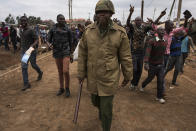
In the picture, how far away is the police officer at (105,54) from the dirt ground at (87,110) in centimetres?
96

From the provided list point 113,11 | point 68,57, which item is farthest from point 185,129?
point 68,57

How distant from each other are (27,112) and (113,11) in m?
2.86

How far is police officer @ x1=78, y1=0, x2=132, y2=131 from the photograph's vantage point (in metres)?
2.43

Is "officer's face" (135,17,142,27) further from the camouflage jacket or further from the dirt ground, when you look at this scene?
the camouflage jacket

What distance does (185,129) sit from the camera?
3.28 meters

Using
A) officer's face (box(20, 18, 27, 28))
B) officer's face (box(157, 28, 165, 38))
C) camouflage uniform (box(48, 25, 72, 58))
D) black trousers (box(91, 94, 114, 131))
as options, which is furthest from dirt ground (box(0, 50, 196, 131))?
officer's face (box(20, 18, 27, 28))

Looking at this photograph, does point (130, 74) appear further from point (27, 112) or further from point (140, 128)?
point (27, 112)

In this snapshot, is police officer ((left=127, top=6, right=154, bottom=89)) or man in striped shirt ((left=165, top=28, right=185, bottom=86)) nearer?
police officer ((left=127, top=6, right=154, bottom=89))

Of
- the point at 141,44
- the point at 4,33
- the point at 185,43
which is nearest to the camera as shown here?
the point at 141,44

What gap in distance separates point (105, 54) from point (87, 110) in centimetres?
190

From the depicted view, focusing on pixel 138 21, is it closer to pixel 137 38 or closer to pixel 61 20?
pixel 137 38

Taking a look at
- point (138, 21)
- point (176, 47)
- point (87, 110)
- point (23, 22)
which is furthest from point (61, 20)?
point (176, 47)

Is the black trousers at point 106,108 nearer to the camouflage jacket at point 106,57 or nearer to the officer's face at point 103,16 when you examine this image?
the camouflage jacket at point 106,57

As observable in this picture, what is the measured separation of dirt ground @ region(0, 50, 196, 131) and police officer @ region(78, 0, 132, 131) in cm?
96
